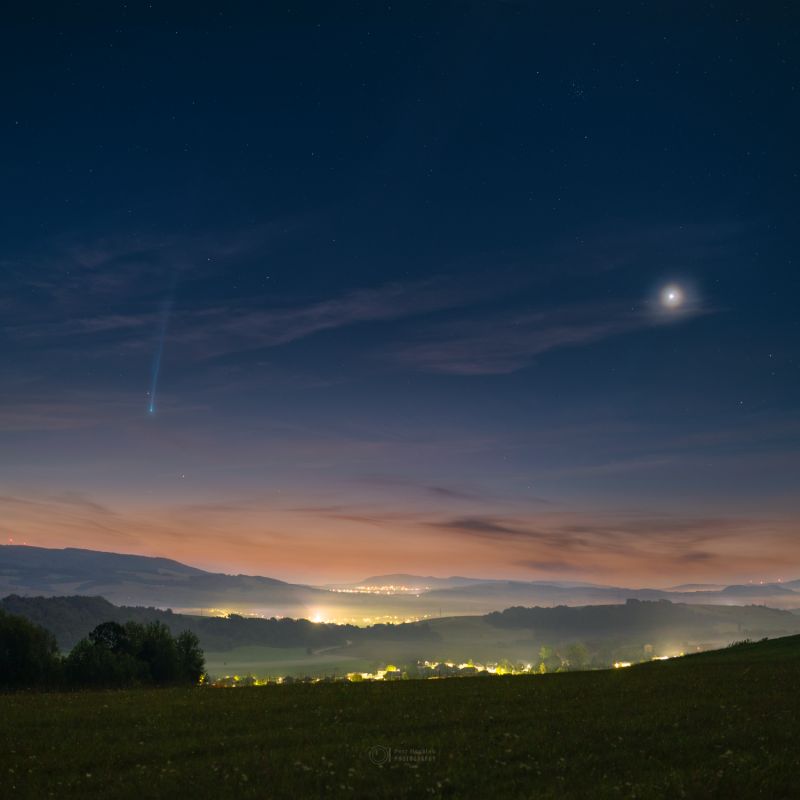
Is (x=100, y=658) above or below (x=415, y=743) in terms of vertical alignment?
below

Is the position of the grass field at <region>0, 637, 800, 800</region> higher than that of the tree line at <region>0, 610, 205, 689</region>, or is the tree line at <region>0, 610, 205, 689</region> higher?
the grass field at <region>0, 637, 800, 800</region>

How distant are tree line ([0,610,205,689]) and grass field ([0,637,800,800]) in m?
19.4

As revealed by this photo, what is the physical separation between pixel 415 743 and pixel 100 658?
37.6 meters

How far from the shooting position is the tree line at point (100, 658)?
152 feet

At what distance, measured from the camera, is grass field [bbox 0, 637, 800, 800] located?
14703 mm

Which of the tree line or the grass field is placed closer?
the grass field

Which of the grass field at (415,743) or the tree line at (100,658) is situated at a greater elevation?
the grass field at (415,743)

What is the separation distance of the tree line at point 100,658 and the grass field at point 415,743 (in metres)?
19.4

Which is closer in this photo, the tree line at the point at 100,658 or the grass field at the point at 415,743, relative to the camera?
the grass field at the point at 415,743

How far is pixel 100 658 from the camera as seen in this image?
47.4 metres

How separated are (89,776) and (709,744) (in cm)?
1594

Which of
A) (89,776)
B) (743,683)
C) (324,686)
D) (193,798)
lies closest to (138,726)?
(89,776)

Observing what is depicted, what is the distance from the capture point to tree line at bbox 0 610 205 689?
152 ft

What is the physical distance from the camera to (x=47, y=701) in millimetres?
27609
